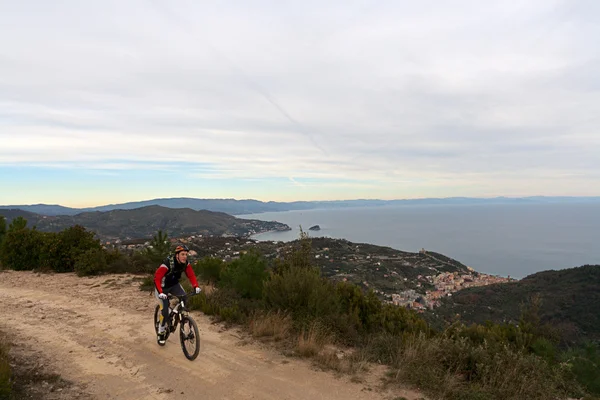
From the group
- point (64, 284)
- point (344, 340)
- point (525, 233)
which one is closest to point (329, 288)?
point (344, 340)

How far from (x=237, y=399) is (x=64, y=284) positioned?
37.5 ft

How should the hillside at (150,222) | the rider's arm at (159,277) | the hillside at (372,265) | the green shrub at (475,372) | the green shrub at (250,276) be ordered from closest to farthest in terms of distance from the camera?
1. the green shrub at (475,372)
2. the rider's arm at (159,277)
3. the green shrub at (250,276)
4. the hillside at (372,265)
5. the hillside at (150,222)

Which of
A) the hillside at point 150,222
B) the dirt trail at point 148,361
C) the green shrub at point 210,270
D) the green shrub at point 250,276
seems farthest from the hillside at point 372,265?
the hillside at point 150,222

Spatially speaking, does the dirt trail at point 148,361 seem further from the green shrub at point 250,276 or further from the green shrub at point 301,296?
the green shrub at point 250,276

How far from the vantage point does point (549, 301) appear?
36.5 metres

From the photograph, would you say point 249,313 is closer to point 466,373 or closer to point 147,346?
point 147,346

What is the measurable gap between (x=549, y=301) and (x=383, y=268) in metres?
20.5

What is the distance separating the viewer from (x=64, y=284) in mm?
12383

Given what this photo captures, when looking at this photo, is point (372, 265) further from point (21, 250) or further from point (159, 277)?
point (159, 277)

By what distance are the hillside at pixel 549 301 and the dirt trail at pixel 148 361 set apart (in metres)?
25.3

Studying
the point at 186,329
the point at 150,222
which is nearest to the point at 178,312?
the point at 186,329

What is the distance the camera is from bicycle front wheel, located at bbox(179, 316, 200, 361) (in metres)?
5.69

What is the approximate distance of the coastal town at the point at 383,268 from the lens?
36.6 meters

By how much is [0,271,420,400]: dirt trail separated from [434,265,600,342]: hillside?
2530 centimetres
